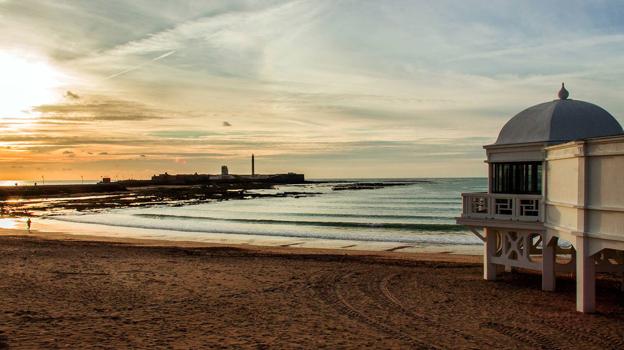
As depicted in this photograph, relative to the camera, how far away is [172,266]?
793 inches

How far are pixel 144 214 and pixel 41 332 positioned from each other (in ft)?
152

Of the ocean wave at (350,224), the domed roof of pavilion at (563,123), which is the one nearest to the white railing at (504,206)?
the domed roof of pavilion at (563,123)

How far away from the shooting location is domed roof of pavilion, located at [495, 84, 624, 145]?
15.1 meters

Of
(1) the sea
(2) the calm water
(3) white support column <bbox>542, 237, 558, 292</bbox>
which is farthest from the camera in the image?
(2) the calm water

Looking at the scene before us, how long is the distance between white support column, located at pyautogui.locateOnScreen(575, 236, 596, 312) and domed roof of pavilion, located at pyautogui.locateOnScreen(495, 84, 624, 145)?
3.89 metres

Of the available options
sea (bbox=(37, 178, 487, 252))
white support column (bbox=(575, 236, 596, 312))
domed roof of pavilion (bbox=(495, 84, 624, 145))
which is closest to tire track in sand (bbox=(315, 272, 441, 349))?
white support column (bbox=(575, 236, 596, 312))

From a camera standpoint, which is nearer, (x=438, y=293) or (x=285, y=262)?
(x=438, y=293)

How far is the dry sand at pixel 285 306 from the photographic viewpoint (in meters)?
10.9

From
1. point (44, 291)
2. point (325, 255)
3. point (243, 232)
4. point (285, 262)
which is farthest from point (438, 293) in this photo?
point (243, 232)

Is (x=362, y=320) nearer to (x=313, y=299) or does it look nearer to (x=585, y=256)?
(x=313, y=299)

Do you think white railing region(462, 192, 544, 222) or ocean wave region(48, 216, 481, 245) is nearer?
white railing region(462, 192, 544, 222)

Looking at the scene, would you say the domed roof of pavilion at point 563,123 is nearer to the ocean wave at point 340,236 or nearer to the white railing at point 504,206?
the white railing at point 504,206

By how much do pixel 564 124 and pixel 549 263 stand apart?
4021 millimetres

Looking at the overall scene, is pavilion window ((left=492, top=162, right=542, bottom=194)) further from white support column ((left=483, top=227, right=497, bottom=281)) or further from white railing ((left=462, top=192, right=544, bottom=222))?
white support column ((left=483, top=227, right=497, bottom=281))
